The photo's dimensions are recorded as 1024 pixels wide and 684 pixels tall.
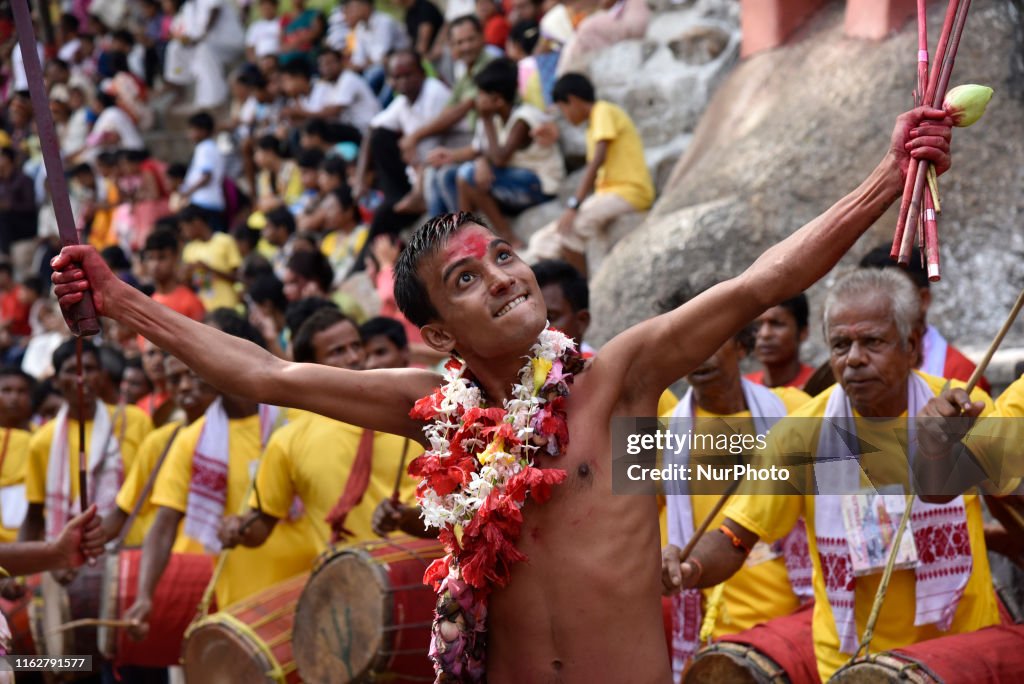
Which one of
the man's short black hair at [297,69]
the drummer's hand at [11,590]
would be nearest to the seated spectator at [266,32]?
the man's short black hair at [297,69]

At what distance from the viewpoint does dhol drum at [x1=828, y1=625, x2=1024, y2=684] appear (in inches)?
163

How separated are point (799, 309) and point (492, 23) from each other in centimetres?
710

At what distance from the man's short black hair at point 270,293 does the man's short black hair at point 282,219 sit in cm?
246

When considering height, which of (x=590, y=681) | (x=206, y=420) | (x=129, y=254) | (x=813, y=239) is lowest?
(x=590, y=681)

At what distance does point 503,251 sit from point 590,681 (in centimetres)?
114

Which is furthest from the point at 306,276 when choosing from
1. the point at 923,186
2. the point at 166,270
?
the point at 923,186

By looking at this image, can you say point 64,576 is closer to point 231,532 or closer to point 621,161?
point 231,532

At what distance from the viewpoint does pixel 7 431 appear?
986 cm

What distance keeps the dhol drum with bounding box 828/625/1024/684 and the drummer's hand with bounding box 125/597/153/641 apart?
371 centimetres

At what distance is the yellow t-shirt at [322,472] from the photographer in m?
6.50

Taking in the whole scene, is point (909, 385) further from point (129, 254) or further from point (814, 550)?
point (129, 254)

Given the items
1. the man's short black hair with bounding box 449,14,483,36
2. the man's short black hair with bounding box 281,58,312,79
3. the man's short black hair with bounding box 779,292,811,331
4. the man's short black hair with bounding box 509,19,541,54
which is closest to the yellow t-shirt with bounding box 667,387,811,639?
the man's short black hair with bounding box 779,292,811,331

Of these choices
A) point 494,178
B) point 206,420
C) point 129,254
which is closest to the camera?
point 206,420

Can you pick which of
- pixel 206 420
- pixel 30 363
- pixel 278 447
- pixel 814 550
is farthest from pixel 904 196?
pixel 30 363
